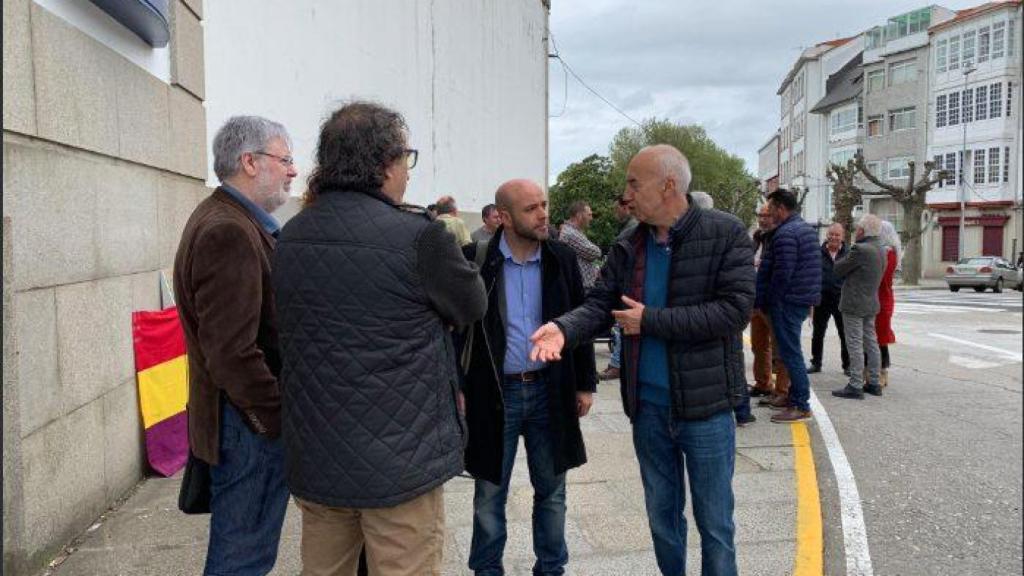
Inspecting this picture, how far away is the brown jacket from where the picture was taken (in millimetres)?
2402

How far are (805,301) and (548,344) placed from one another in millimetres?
4401

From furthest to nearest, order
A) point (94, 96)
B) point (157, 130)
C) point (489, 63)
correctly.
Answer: point (489, 63) → point (157, 130) → point (94, 96)

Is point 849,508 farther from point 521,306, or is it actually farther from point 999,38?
point 999,38

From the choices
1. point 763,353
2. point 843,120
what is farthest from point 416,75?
point 843,120

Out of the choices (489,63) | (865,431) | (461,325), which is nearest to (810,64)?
(489,63)

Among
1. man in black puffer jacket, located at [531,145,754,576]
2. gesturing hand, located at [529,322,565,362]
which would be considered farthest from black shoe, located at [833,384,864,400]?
gesturing hand, located at [529,322,565,362]

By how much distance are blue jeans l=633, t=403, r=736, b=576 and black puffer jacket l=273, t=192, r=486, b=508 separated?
1184mm

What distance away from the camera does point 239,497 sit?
260 centimetres

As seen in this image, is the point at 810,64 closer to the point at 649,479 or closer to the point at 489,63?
the point at 489,63

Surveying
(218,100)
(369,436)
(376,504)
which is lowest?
(376,504)

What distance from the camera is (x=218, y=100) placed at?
656 centimetres

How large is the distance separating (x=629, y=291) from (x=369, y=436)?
1446 millimetres

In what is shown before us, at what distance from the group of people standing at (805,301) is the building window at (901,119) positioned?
45.8 metres

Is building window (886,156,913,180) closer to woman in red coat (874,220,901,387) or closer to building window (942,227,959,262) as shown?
building window (942,227,959,262)
